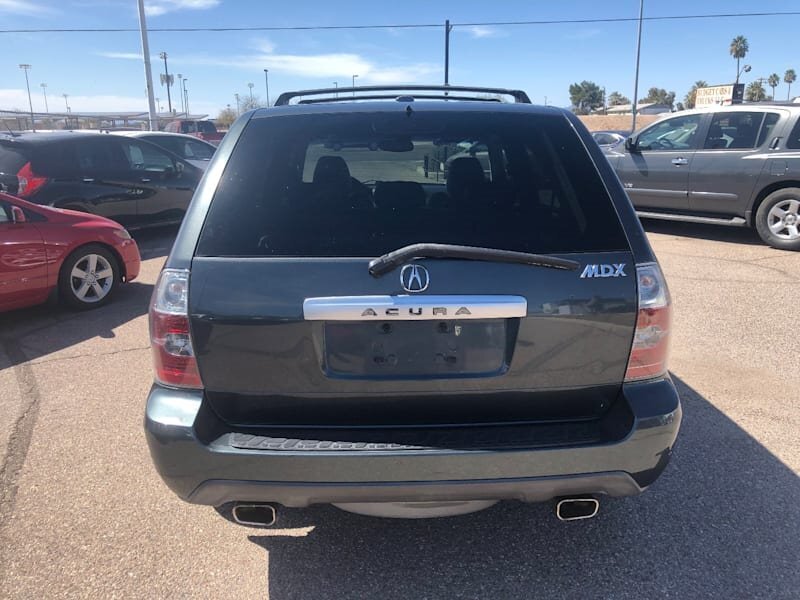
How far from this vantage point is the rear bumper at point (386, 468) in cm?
209

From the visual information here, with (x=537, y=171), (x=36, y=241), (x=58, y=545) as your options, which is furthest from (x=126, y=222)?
(x=537, y=171)

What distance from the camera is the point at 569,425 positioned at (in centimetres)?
225

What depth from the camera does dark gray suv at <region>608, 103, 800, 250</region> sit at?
846 cm

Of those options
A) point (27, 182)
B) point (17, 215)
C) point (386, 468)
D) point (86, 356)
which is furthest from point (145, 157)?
point (386, 468)

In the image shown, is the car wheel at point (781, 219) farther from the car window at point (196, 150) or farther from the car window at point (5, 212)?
the car window at point (196, 150)

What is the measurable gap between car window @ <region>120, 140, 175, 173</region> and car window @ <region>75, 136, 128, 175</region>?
0.16 meters

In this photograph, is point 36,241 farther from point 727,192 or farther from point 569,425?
point 727,192

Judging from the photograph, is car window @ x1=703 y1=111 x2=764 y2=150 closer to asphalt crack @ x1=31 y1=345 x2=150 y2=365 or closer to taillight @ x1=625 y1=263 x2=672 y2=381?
taillight @ x1=625 y1=263 x2=672 y2=381

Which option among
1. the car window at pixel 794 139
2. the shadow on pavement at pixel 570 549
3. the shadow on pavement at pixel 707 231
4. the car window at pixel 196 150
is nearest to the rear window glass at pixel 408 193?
the shadow on pavement at pixel 570 549

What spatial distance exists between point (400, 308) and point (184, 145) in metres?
12.6

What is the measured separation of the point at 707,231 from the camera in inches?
405

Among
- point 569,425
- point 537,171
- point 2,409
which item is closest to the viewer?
point 569,425

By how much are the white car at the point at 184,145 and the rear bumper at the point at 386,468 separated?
11.1 meters

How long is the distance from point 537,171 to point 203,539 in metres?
2.09
